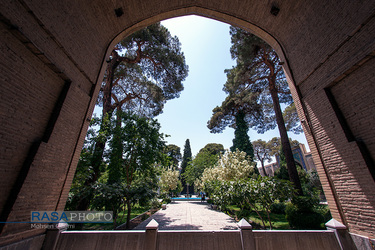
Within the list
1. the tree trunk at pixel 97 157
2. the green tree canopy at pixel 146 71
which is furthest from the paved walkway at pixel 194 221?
the green tree canopy at pixel 146 71

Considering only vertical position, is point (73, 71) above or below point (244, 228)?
above

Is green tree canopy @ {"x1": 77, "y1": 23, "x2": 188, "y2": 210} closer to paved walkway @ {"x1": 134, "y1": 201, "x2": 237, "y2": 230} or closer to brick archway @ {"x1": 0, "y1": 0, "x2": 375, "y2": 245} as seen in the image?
brick archway @ {"x1": 0, "y1": 0, "x2": 375, "y2": 245}

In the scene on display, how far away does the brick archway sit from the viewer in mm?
3057

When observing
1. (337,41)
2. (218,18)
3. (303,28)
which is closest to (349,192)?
(337,41)

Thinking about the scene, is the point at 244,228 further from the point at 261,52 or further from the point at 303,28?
the point at 261,52

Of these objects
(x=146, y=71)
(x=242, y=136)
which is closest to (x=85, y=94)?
(x=146, y=71)

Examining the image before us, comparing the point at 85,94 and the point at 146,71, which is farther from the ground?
the point at 146,71

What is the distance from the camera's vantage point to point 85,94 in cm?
495

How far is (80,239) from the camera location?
3.36 metres

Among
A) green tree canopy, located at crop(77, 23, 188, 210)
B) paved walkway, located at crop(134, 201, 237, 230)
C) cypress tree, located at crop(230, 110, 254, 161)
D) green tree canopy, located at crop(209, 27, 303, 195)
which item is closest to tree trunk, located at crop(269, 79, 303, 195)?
green tree canopy, located at crop(209, 27, 303, 195)

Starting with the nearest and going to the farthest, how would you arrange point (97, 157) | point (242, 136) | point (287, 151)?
point (97, 157) → point (287, 151) → point (242, 136)

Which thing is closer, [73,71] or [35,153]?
[35,153]

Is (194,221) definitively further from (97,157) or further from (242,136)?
(242,136)

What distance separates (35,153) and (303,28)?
8791mm
